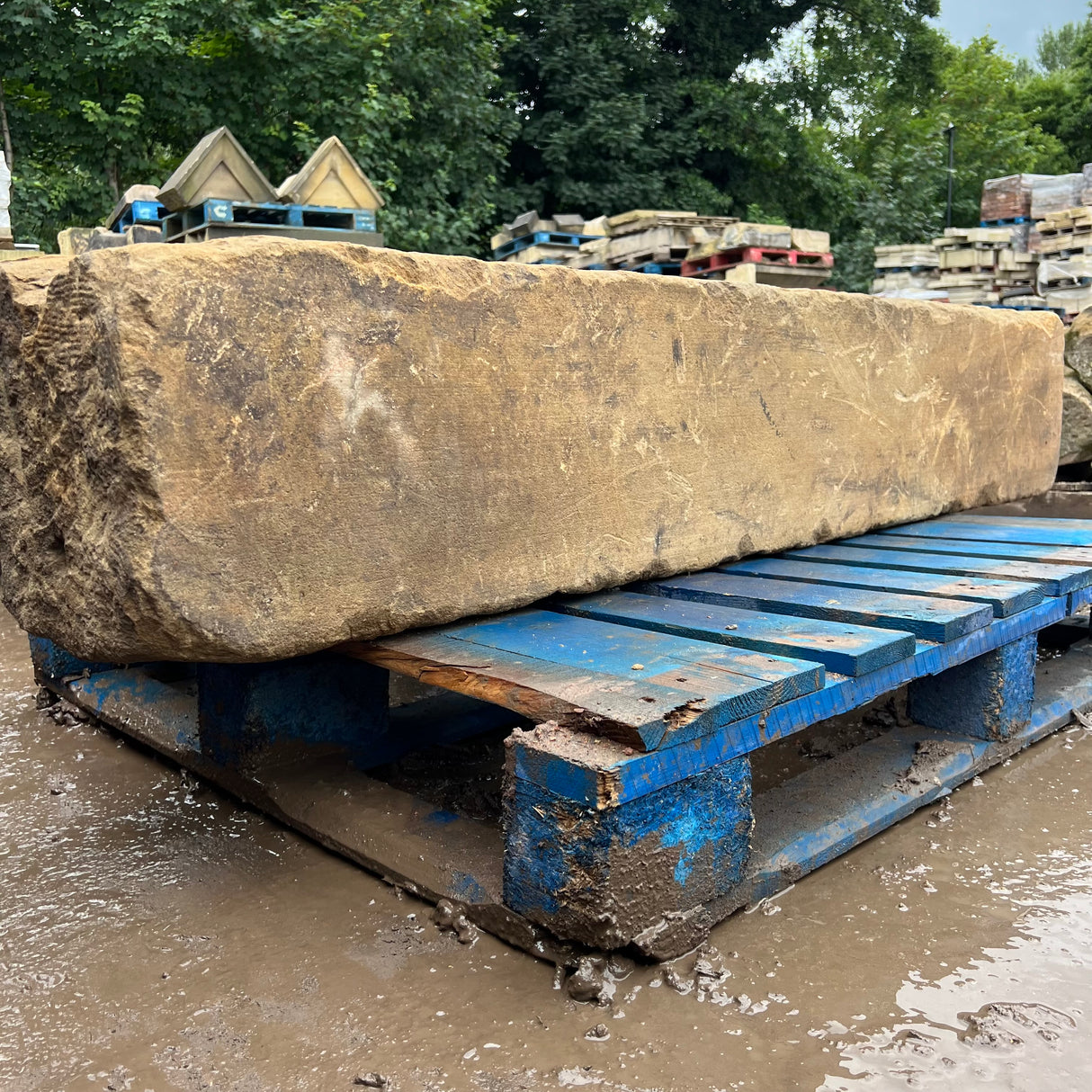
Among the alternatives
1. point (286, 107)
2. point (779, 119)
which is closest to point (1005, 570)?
point (286, 107)

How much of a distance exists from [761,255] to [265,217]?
332cm

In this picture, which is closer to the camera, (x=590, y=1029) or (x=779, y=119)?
(x=590, y=1029)

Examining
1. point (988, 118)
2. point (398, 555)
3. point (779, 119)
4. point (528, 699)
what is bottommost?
point (528, 699)

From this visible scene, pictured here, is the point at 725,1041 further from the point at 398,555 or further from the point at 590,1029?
the point at 398,555

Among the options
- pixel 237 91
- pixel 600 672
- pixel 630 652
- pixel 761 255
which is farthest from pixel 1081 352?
pixel 237 91

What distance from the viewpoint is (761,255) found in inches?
254

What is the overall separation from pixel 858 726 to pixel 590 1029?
1.51m

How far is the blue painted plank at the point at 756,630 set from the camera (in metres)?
1.87

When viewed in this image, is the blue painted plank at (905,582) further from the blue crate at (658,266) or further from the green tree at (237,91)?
the green tree at (237,91)

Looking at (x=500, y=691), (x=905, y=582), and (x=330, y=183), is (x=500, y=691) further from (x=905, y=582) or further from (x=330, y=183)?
(x=330, y=183)

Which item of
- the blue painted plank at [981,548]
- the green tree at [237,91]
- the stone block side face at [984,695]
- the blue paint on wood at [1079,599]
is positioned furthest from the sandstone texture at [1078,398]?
the green tree at [237,91]

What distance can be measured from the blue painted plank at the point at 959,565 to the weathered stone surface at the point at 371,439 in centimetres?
11

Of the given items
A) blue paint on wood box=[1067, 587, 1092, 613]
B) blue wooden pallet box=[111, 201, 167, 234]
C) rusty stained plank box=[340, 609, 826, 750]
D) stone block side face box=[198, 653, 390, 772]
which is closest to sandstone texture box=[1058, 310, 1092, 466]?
blue paint on wood box=[1067, 587, 1092, 613]

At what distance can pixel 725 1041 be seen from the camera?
4.64 ft
